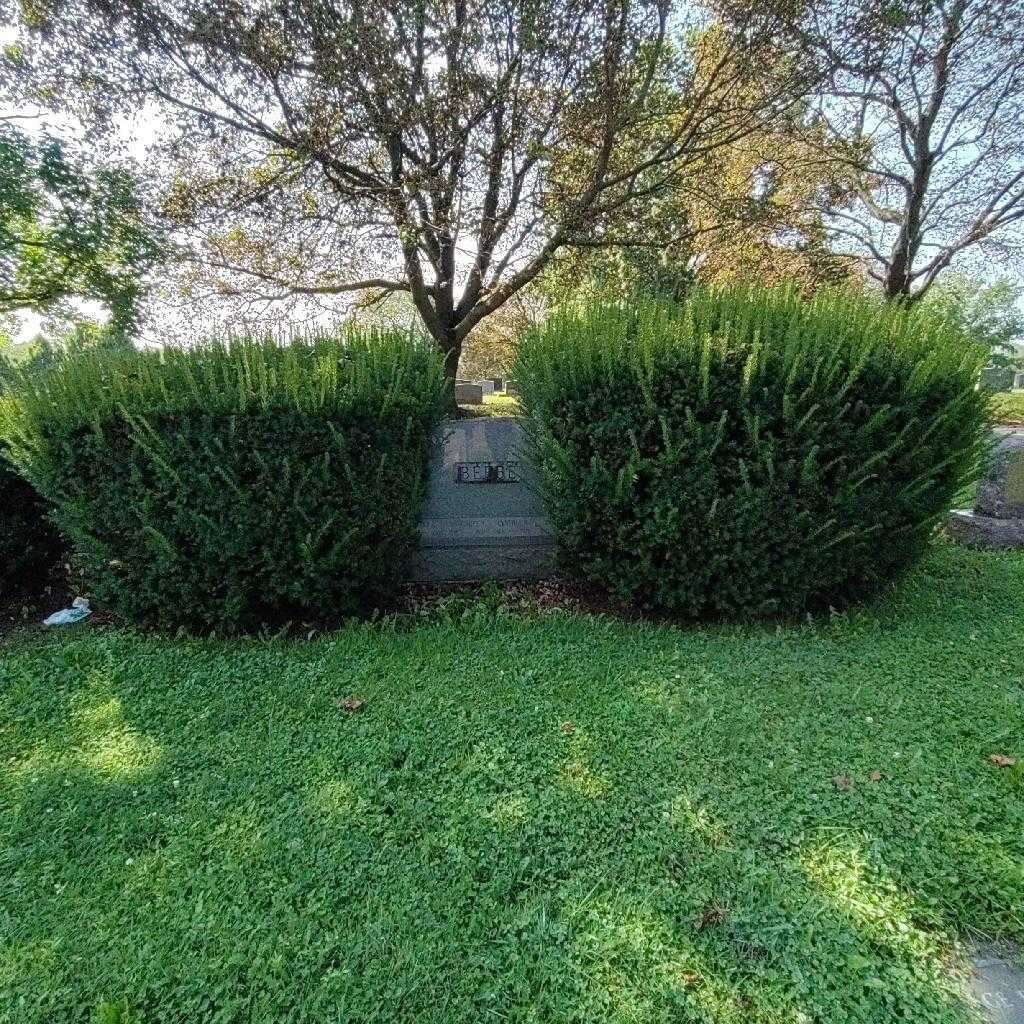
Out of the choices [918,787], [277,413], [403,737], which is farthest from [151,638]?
[918,787]

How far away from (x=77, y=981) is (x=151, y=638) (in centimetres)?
207

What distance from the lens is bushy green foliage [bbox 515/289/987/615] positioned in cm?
302

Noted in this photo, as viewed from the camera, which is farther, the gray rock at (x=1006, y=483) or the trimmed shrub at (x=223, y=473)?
the gray rock at (x=1006, y=483)

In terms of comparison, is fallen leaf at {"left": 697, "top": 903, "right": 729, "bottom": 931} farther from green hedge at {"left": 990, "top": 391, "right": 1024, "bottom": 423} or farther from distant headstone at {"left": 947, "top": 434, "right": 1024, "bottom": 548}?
distant headstone at {"left": 947, "top": 434, "right": 1024, "bottom": 548}

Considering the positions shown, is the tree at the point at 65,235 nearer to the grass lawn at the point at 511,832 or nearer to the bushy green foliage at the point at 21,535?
the bushy green foliage at the point at 21,535

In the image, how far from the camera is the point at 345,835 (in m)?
1.82

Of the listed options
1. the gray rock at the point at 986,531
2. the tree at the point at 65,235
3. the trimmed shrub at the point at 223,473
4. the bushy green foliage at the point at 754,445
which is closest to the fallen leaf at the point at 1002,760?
the bushy green foliage at the point at 754,445

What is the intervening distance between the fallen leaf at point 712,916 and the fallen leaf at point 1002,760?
1247 millimetres

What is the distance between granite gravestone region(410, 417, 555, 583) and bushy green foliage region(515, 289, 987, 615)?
2.65 feet

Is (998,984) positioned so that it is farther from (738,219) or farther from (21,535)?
(738,219)

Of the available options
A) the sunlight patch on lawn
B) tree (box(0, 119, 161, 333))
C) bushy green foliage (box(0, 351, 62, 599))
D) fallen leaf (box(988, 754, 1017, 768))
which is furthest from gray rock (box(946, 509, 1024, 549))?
tree (box(0, 119, 161, 333))

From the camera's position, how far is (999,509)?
507 centimetres

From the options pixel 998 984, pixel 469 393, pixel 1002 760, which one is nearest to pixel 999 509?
pixel 1002 760

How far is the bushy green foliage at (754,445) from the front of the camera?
3.02 meters
